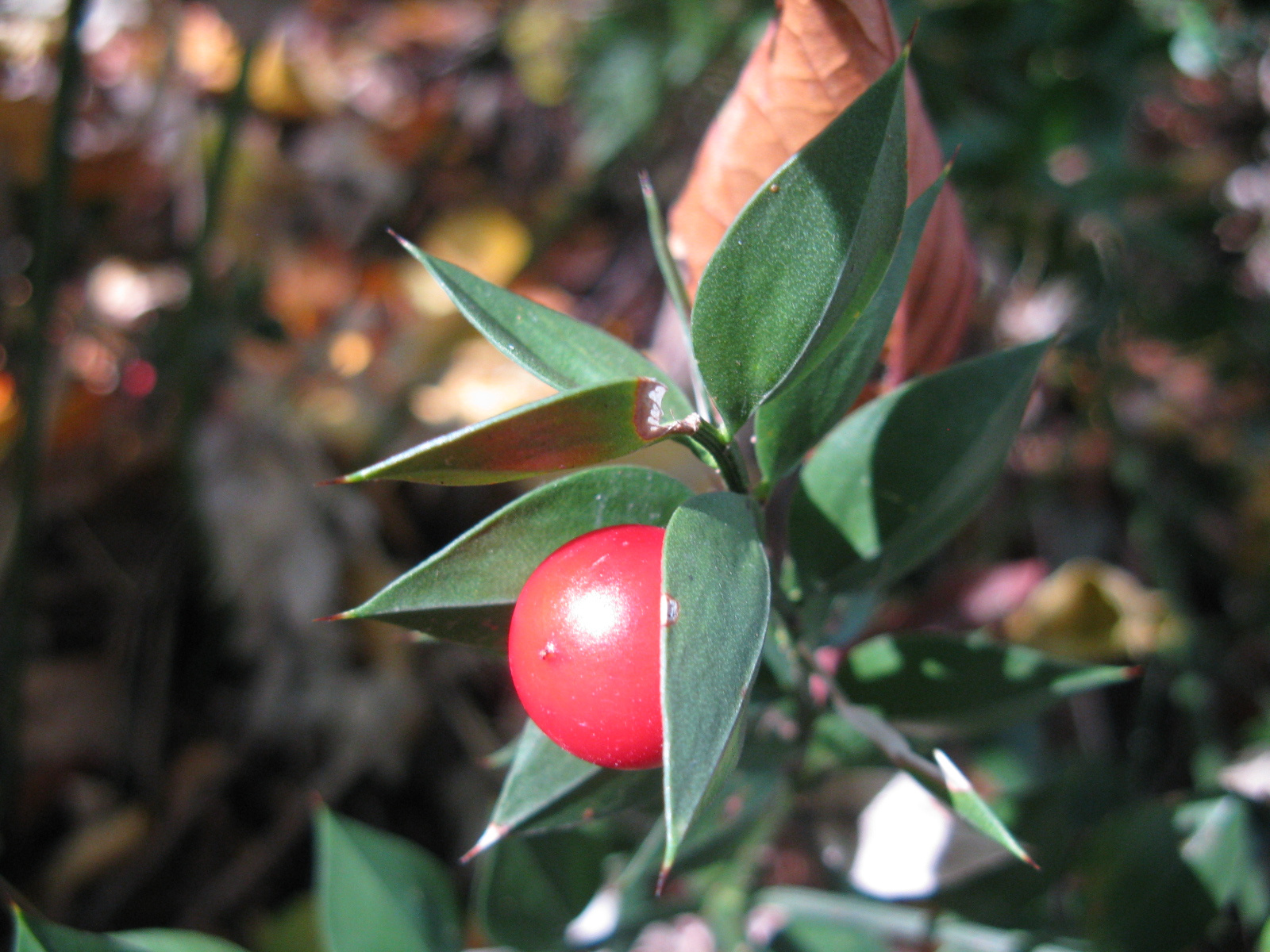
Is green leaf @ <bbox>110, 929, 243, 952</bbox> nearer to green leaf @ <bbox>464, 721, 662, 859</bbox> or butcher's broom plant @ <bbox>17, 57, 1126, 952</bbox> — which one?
butcher's broom plant @ <bbox>17, 57, 1126, 952</bbox>

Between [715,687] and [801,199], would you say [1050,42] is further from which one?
[715,687]

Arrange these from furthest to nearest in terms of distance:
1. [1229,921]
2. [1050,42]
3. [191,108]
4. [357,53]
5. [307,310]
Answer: [357,53], [191,108], [307,310], [1050,42], [1229,921]

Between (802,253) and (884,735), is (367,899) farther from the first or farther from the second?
(802,253)

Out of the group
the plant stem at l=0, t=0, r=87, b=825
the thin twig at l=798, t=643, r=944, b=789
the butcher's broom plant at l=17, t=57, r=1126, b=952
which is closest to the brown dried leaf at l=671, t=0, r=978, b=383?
the butcher's broom plant at l=17, t=57, r=1126, b=952

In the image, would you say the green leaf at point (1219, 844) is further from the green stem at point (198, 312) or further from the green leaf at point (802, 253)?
the green stem at point (198, 312)

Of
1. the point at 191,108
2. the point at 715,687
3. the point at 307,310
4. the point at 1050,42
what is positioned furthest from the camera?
the point at 191,108

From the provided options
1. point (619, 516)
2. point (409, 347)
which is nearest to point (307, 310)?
point (409, 347)
